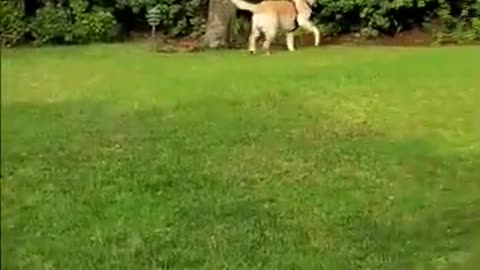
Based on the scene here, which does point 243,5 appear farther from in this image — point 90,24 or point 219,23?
point 90,24

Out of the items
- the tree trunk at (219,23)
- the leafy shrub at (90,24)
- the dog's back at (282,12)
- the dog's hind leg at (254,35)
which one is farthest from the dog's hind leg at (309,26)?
the leafy shrub at (90,24)

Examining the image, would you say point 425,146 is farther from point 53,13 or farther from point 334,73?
point 53,13

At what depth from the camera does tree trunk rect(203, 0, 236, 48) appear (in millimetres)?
19922

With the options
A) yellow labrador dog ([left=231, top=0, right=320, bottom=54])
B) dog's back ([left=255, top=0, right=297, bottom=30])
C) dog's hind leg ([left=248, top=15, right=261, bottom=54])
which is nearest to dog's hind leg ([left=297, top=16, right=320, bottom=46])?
yellow labrador dog ([left=231, top=0, right=320, bottom=54])

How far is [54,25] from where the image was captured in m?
20.0

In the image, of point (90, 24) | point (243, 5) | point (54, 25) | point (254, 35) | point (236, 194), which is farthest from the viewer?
point (90, 24)

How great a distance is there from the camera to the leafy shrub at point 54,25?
64.3 ft

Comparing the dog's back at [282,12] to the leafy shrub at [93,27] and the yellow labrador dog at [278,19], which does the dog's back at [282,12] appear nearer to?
the yellow labrador dog at [278,19]

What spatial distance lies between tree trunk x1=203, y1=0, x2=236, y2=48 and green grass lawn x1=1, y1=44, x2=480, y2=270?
4755 millimetres

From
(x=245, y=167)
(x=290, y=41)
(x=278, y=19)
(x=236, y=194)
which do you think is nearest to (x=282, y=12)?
(x=278, y=19)

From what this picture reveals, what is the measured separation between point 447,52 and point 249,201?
34.2ft

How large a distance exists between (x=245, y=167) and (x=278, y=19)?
10.6 m

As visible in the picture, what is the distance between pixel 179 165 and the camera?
27.5ft

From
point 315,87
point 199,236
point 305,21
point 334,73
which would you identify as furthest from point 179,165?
point 305,21
